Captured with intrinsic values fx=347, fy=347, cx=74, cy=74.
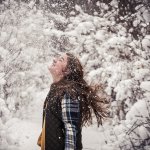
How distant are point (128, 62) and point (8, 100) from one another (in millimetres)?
2482

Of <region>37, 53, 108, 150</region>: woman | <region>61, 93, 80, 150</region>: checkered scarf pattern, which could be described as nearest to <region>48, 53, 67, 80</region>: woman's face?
<region>37, 53, 108, 150</region>: woman

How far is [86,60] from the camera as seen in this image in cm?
792

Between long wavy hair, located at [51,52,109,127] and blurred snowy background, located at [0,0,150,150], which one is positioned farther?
blurred snowy background, located at [0,0,150,150]

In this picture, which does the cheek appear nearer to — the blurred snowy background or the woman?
the woman

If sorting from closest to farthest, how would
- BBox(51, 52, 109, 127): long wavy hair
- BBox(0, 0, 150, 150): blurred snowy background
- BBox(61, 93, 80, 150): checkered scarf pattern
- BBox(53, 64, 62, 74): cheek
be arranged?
BBox(61, 93, 80, 150): checkered scarf pattern
BBox(51, 52, 109, 127): long wavy hair
BBox(53, 64, 62, 74): cheek
BBox(0, 0, 150, 150): blurred snowy background

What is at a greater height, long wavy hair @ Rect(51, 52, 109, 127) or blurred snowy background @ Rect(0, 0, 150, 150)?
blurred snowy background @ Rect(0, 0, 150, 150)

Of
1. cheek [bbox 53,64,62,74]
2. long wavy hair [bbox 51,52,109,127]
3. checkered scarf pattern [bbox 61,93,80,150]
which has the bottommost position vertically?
checkered scarf pattern [bbox 61,93,80,150]

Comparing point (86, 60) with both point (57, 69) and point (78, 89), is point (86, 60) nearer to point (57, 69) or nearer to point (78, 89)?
point (57, 69)

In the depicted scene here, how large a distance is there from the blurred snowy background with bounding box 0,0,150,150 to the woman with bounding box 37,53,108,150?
7.88 ft

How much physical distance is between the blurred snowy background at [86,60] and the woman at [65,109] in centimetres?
240

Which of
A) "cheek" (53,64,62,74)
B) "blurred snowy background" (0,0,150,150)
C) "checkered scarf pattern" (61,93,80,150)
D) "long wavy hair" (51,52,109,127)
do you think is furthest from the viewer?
"blurred snowy background" (0,0,150,150)

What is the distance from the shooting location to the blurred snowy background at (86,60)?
242 inches

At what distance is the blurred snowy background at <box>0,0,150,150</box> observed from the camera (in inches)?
242

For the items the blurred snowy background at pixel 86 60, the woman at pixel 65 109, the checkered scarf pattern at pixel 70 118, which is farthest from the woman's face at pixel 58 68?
the blurred snowy background at pixel 86 60
